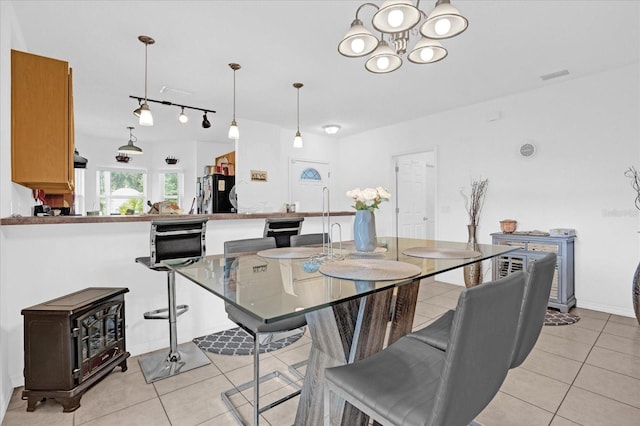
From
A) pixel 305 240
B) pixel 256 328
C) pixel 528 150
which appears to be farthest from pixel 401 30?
pixel 528 150

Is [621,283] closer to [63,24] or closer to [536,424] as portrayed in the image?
[536,424]

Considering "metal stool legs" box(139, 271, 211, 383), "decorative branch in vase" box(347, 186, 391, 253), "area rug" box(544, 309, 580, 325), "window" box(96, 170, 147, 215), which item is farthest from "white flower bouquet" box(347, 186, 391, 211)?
"window" box(96, 170, 147, 215)

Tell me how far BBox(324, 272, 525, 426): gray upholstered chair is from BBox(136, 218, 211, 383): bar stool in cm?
151

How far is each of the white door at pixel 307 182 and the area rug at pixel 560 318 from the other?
12.6 feet

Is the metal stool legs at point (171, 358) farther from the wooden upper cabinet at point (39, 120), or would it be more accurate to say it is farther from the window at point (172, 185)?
the window at point (172, 185)

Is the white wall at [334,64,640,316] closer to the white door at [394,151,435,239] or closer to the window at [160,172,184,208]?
the white door at [394,151,435,239]

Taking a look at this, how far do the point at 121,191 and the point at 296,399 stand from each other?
268 inches

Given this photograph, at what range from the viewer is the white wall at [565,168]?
11.0 ft

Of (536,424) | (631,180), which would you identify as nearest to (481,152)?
(631,180)

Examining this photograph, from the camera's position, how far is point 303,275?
52.8 inches

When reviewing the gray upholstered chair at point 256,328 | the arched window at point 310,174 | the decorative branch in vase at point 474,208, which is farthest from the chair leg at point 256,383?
the arched window at point 310,174

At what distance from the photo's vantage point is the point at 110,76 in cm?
359

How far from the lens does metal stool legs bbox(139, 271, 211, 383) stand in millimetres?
2234

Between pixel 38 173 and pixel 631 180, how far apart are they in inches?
206
